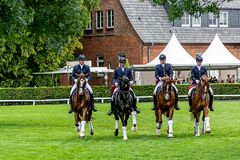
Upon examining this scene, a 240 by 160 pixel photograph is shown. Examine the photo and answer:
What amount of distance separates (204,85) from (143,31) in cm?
4555

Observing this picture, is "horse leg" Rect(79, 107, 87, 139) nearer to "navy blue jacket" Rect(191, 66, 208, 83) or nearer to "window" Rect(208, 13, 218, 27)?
"navy blue jacket" Rect(191, 66, 208, 83)

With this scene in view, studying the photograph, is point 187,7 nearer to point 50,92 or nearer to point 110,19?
point 50,92

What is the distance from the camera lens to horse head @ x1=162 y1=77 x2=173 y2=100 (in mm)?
27578

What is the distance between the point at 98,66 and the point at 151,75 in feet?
19.0

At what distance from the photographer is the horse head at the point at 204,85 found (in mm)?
28344

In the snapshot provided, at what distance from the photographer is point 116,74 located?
Result: 2836 cm

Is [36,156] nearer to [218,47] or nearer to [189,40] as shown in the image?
[218,47]

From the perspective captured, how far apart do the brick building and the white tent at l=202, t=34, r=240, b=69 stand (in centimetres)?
962

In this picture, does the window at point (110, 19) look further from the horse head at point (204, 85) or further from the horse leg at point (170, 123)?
the horse leg at point (170, 123)

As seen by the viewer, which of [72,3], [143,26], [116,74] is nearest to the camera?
[116,74]

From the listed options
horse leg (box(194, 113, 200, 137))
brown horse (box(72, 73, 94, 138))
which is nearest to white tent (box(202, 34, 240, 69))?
horse leg (box(194, 113, 200, 137))

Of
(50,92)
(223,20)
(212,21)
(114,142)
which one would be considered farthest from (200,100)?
(223,20)

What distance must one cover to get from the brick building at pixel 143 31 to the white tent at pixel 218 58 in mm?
9624

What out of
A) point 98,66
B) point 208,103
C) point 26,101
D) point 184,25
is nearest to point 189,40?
point 184,25
